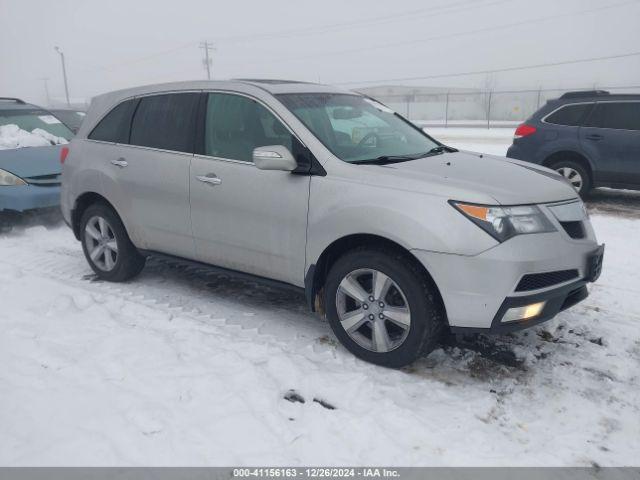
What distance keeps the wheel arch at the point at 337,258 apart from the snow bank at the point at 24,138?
6.00 metres

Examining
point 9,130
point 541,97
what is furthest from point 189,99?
point 541,97

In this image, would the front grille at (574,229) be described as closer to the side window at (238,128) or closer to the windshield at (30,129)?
the side window at (238,128)

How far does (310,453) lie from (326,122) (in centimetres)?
232

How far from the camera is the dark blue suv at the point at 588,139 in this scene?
7840 mm

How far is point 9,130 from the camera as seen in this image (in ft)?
25.5

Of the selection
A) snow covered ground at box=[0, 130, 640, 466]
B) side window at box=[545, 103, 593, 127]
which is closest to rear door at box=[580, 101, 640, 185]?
side window at box=[545, 103, 593, 127]

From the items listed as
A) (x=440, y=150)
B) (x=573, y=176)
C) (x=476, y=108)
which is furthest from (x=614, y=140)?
(x=476, y=108)

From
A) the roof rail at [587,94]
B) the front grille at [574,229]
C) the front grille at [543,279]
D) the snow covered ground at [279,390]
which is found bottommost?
the snow covered ground at [279,390]

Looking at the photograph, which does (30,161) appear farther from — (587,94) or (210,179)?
(587,94)

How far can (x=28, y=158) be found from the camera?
23.7 feet

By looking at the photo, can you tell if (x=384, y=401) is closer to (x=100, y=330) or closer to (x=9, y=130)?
(x=100, y=330)

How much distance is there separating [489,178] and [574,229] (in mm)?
618

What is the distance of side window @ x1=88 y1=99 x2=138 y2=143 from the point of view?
4.71 metres

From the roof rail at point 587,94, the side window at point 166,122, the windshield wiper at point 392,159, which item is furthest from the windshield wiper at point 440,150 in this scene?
the roof rail at point 587,94
